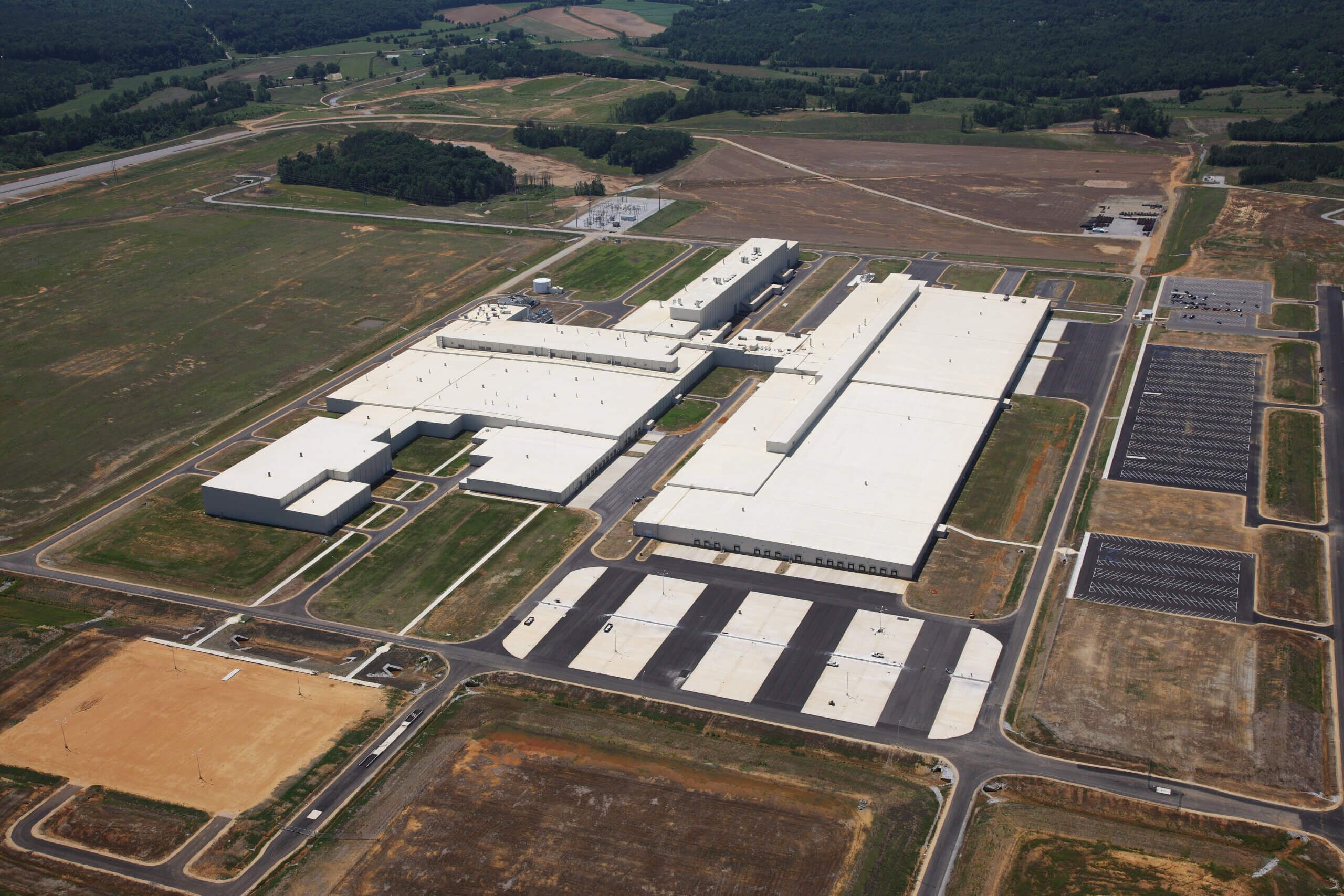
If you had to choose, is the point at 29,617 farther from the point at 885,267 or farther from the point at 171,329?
the point at 885,267

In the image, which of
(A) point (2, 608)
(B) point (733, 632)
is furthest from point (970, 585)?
(A) point (2, 608)

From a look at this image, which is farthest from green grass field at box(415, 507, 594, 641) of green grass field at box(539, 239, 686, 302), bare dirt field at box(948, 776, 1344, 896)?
green grass field at box(539, 239, 686, 302)

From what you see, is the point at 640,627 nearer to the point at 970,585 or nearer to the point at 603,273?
the point at 970,585

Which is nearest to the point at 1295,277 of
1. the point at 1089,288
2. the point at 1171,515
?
the point at 1089,288

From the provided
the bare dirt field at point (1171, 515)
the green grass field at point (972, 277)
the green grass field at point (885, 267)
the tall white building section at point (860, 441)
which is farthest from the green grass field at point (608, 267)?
the bare dirt field at point (1171, 515)

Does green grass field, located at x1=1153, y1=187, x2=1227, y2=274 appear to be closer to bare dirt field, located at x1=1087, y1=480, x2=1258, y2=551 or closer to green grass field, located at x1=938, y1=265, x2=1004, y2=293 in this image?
green grass field, located at x1=938, y1=265, x2=1004, y2=293

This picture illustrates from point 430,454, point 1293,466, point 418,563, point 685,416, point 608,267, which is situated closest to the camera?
point 418,563

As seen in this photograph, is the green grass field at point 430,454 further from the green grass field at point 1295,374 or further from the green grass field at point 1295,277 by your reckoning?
the green grass field at point 1295,277
